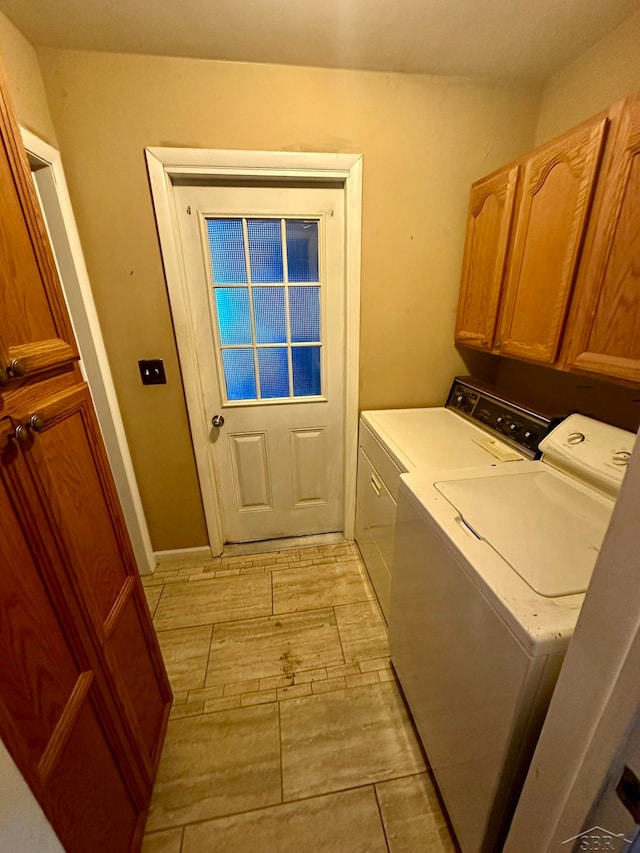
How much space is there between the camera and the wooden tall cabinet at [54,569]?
612mm

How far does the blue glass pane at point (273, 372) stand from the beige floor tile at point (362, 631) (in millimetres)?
1193

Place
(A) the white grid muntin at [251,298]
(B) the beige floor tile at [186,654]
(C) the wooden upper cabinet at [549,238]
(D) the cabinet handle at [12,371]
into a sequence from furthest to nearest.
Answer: (A) the white grid muntin at [251,298]
(B) the beige floor tile at [186,654]
(C) the wooden upper cabinet at [549,238]
(D) the cabinet handle at [12,371]

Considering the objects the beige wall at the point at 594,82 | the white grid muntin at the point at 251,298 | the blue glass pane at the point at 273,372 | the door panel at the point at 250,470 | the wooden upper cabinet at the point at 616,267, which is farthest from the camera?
the door panel at the point at 250,470

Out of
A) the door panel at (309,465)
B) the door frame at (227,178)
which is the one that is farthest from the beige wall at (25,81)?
the door panel at (309,465)

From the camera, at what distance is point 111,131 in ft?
4.48

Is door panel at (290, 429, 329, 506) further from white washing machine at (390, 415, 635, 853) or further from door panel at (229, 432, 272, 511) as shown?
white washing machine at (390, 415, 635, 853)

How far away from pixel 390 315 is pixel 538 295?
700 mm

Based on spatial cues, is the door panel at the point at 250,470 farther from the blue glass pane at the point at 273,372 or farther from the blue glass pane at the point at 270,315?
the blue glass pane at the point at 270,315

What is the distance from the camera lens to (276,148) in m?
1.46

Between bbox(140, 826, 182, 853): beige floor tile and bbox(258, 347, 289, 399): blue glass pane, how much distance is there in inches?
65.0

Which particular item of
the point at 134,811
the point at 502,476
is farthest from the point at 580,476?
the point at 134,811

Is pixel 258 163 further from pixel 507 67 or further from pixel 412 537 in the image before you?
pixel 412 537

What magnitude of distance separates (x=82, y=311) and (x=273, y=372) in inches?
35.3

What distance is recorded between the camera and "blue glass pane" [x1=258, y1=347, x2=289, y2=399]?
70.9 inches
